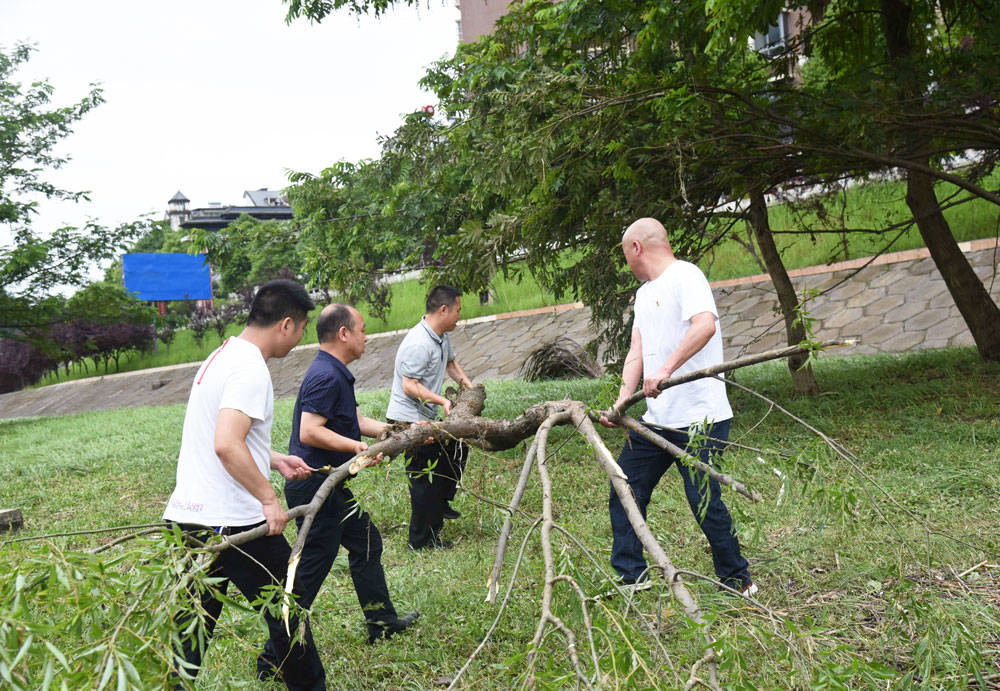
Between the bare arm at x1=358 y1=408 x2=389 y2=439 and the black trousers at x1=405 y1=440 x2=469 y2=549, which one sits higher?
the bare arm at x1=358 y1=408 x2=389 y2=439

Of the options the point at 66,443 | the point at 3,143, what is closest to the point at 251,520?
the point at 66,443

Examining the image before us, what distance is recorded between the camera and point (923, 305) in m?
12.9

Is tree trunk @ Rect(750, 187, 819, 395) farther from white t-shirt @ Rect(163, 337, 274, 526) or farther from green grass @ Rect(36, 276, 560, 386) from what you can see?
green grass @ Rect(36, 276, 560, 386)

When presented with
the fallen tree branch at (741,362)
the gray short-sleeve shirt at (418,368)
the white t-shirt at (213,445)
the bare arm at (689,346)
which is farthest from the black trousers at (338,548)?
the gray short-sleeve shirt at (418,368)

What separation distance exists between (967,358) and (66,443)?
12998 mm

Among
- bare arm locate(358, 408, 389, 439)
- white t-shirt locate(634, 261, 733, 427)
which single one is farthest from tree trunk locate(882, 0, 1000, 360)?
bare arm locate(358, 408, 389, 439)

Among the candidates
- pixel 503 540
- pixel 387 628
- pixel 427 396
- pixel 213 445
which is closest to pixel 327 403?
pixel 213 445

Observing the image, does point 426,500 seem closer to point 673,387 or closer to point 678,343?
point 673,387

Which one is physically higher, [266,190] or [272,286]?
[266,190]

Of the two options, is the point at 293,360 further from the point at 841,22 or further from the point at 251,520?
the point at 251,520

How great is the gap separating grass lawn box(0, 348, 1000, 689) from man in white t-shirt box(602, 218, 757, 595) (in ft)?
0.71

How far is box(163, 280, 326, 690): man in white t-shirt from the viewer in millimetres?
2943

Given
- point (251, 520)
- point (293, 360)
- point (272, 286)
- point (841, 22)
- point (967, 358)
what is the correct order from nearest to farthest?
1. point (251, 520)
2. point (272, 286)
3. point (841, 22)
4. point (967, 358)
5. point (293, 360)

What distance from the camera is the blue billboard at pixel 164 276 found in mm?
24500
